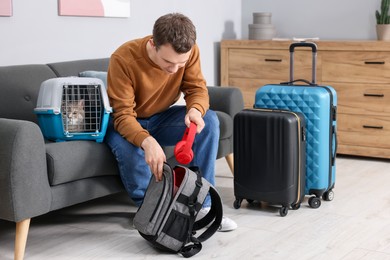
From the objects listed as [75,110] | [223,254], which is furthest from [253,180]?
[75,110]

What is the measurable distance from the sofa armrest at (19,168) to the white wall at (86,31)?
3.42 ft

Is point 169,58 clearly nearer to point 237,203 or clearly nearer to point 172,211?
point 172,211

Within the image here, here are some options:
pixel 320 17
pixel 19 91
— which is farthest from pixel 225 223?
pixel 320 17

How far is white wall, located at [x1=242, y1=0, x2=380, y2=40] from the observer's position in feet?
15.3

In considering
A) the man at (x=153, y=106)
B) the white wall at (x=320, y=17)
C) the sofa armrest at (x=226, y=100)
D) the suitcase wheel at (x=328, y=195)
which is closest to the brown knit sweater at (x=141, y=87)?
the man at (x=153, y=106)

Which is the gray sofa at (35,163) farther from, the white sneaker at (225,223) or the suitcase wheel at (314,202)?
the suitcase wheel at (314,202)

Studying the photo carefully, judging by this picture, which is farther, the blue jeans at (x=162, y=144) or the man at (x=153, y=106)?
the blue jeans at (x=162, y=144)

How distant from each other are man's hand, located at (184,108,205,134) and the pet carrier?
1.14 feet

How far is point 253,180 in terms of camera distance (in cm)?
311

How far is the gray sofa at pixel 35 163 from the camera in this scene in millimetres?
2443

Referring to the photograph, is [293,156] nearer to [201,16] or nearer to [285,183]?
[285,183]

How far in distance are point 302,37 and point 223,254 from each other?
2722 mm

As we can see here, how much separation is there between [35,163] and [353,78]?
2.44 meters

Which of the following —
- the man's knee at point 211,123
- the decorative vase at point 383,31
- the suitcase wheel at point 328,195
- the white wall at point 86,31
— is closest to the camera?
the man's knee at point 211,123
